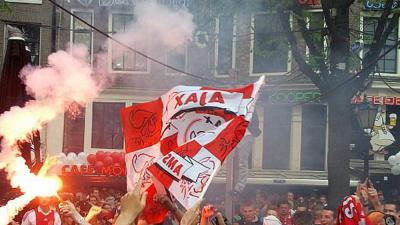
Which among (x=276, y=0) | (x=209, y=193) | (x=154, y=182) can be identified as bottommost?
(x=209, y=193)

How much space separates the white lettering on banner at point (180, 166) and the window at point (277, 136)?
14186 mm

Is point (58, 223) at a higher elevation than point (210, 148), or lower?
lower

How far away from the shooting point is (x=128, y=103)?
65.1ft

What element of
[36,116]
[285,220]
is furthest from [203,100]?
[285,220]

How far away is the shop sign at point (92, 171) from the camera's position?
13148mm

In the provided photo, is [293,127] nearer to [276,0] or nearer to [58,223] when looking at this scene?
[276,0]

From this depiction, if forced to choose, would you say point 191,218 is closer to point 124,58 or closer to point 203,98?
point 203,98

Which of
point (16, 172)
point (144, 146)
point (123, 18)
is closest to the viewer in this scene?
point (144, 146)

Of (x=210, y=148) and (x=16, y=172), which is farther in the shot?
(x=16, y=172)

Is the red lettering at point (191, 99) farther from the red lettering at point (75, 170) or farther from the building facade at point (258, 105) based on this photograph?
the building facade at point (258, 105)

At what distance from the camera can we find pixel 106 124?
2005 centimetres

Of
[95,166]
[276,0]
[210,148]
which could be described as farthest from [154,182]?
[95,166]

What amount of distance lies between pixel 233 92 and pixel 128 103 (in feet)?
46.8

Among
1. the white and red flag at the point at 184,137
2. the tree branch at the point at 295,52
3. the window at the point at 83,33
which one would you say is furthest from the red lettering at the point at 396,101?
the white and red flag at the point at 184,137
